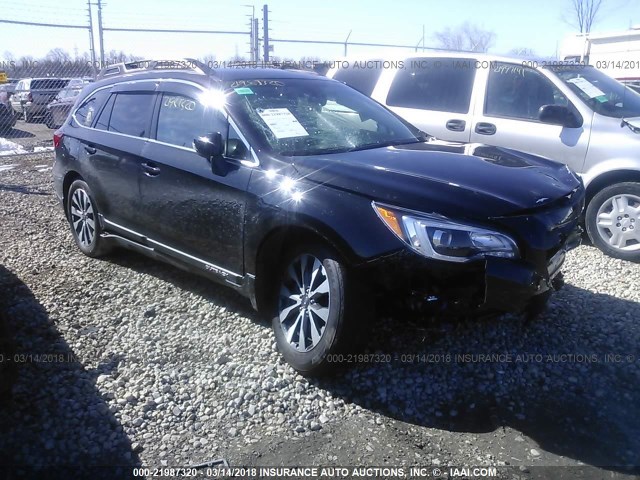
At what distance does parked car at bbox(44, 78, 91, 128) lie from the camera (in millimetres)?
15141

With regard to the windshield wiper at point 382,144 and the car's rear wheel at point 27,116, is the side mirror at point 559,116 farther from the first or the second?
the car's rear wheel at point 27,116

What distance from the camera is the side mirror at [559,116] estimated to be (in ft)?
18.2

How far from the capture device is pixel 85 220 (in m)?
5.30

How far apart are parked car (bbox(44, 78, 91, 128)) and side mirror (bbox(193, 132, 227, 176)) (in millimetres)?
12368

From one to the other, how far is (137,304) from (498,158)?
2771 millimetres

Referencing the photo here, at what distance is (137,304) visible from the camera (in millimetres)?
4418

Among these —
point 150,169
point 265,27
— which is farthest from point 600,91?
point 265,27

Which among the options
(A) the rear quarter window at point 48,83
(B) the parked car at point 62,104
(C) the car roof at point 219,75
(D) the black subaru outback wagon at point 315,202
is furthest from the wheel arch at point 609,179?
(A) the rear quarter window at point 48,83

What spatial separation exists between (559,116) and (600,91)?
28.7 inches

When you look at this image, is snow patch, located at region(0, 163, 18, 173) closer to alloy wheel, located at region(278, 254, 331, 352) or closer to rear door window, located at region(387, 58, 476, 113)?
rear door window, located at region(387, 58, 476, 113)

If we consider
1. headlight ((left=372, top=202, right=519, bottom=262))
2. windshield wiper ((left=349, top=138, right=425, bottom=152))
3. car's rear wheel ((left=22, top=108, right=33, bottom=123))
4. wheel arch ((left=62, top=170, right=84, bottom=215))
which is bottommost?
car's rear wheel ((left=22, top=108, right=33, bottom=123))

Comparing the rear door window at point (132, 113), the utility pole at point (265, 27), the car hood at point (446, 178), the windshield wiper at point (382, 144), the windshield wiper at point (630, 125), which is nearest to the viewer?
the car hood at point (446, 178)

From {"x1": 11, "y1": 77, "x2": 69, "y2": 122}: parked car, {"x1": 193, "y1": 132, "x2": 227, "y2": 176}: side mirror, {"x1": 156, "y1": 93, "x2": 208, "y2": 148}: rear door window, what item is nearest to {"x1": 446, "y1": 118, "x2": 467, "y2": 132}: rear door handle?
{"x1": 156, "y1": 93, "x2": 208, "y2": 148}: rear door window

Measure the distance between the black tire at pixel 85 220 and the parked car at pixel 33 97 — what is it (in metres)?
14.8
